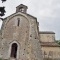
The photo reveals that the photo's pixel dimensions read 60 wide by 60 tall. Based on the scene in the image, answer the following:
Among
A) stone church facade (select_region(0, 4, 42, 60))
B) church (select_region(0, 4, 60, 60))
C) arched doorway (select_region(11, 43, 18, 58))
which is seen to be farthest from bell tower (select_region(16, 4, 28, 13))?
arched doorway (select_region(11, 43, 18, 58))

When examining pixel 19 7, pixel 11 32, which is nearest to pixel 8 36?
pixel 11 32

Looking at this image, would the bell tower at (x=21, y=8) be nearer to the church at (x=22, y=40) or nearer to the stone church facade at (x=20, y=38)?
the church at (x=22, y=40)

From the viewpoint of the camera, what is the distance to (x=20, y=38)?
21984 mm

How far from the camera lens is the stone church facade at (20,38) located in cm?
2102

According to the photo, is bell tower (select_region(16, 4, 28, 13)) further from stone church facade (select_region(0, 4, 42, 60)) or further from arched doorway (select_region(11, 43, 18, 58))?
arched doorway (select_region(11, 43, 18, 58))

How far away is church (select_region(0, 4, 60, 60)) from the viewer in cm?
2106

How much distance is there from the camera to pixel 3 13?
15711 millimetres

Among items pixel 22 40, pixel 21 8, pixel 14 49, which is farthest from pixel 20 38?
pixel 21 8

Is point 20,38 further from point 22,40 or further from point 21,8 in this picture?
point 21,8

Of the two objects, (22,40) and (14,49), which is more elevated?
(22,40)

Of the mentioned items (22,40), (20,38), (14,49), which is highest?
(20,38)

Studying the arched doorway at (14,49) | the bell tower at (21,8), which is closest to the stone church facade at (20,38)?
the arched doorway at (14,49)

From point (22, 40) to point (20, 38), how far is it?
16.5 inches

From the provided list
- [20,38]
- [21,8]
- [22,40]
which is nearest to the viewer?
[22,40]
